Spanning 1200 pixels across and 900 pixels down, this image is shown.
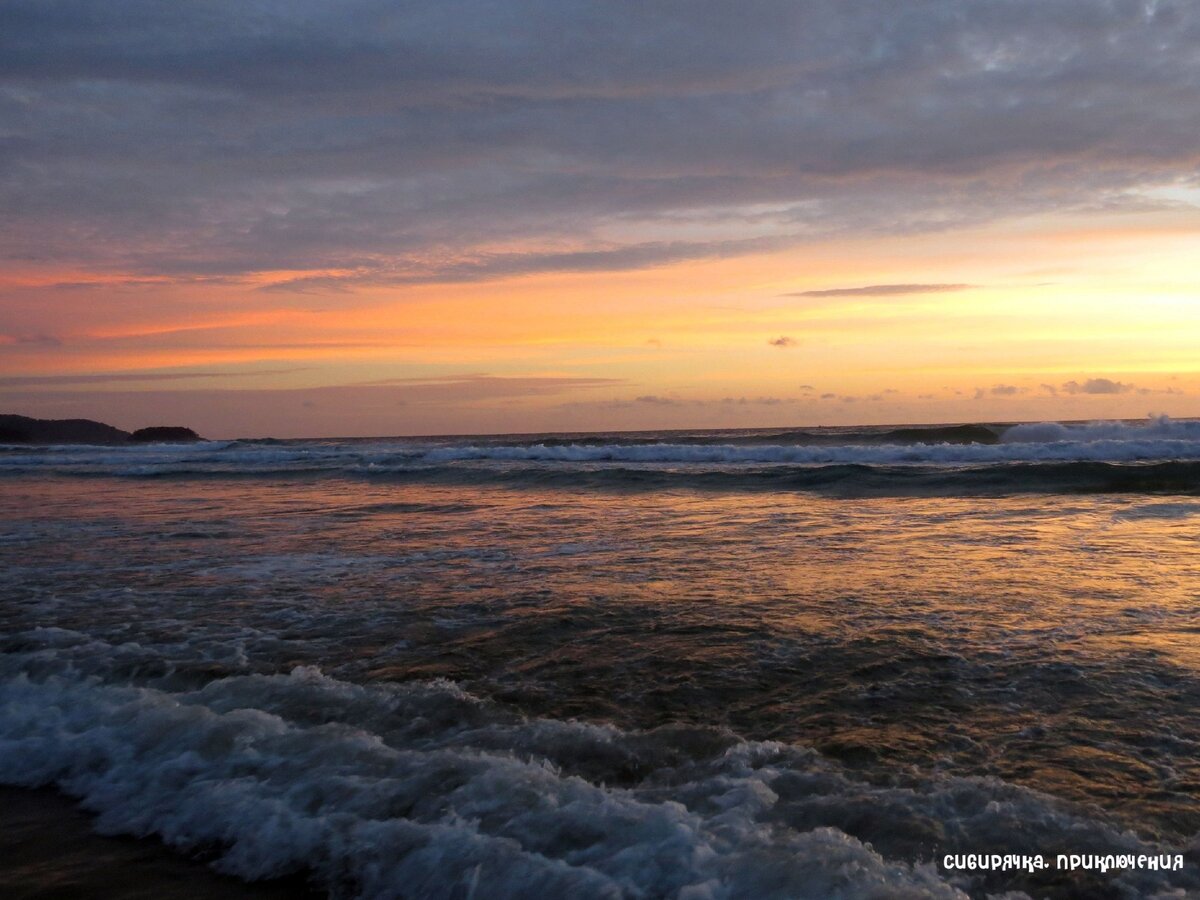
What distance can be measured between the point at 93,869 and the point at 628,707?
252 cm

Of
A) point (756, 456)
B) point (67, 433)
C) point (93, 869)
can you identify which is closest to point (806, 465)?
point (756, 456)

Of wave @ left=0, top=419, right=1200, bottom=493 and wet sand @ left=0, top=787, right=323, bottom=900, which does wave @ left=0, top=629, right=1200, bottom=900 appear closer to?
wet sand @ left=0, top=787, right=323, bottom=900

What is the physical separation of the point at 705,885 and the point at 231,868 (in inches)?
75.5

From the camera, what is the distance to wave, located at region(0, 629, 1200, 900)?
3.05m

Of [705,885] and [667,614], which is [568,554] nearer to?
[667,614]

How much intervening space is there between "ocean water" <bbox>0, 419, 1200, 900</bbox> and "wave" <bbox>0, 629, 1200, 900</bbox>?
1 cm

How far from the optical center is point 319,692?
487 cm

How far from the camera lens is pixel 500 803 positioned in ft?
11.6

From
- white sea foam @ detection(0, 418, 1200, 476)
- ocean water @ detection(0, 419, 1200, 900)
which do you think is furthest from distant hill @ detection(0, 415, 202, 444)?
ocean water @ detection(0, 419, 1200, 900)

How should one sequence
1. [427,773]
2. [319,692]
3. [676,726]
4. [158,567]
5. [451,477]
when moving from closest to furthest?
1. [427,773]
2. [676,726]
3. [319,692]
4. [158,567]
5. [451,477]

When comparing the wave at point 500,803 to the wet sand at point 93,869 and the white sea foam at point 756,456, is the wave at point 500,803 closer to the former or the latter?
the wet sand at point 93,869

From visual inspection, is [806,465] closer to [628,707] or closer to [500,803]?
[628,707]

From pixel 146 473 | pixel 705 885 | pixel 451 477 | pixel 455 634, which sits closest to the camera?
pixel 705 885

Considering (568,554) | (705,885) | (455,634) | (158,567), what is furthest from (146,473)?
(705,885)
